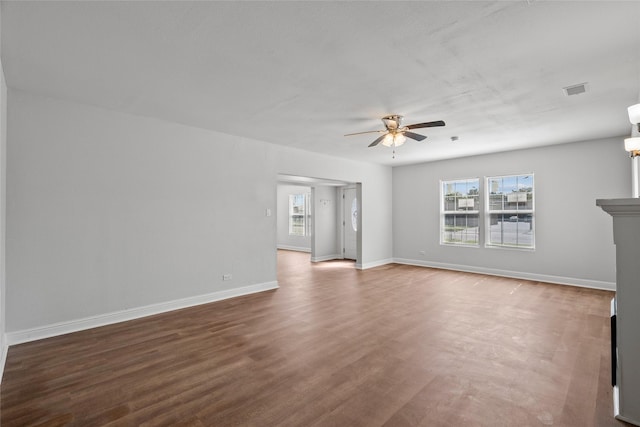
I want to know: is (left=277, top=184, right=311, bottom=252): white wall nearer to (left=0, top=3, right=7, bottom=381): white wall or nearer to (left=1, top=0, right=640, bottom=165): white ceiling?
(left=1, top=0, right=640, bottom=165): white ceiling

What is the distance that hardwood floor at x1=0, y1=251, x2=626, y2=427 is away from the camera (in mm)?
2119

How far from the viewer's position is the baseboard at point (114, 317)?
3.36 meters

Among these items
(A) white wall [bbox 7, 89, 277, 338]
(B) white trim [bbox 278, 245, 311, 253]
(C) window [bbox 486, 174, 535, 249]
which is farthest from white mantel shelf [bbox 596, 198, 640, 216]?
(B) white trim [bbox 278, 245, 311, 253]

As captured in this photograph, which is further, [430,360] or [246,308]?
[246,308]

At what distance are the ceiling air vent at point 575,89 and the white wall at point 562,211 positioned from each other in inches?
117

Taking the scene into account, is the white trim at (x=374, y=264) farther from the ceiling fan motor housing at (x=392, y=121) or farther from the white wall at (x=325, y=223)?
the ceiling fan motor housing at (x=392, y=121)

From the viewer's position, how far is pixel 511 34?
2.38m

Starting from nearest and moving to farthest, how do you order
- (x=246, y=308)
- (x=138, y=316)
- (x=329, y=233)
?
(x=138, y=316) → (x=246, y=308) → (x=329, y=233)

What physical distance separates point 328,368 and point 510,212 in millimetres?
5705

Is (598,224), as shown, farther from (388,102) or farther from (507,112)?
(388,102)

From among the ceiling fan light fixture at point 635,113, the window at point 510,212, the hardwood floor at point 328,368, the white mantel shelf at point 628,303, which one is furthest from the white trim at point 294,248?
the white mantel shelf at point 628,303

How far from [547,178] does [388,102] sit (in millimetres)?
4374

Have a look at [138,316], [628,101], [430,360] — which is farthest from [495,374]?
[138,316]

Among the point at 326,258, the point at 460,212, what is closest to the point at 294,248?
the point at 326,258
